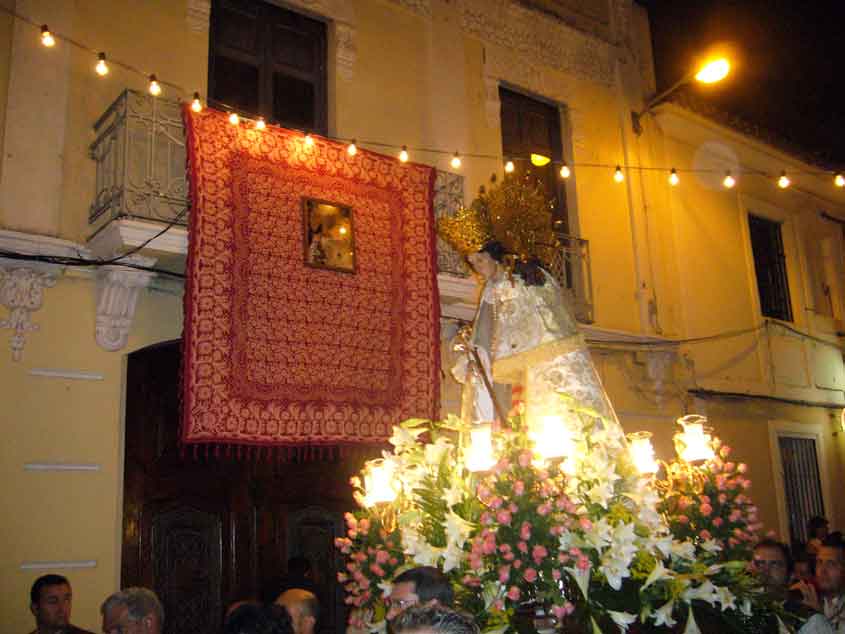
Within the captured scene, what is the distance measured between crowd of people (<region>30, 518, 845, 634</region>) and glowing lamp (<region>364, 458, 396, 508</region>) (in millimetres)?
490

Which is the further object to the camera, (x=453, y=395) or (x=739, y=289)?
(x=739, y=289)

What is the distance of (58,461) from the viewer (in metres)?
5.76

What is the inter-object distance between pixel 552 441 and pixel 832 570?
8.08 ft

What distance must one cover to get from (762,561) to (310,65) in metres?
5.76

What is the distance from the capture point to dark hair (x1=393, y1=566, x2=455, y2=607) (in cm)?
305

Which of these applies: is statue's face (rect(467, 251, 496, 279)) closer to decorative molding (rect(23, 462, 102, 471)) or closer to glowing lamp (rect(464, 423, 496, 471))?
glowing lamp (rect(464, 423, 496, 471))

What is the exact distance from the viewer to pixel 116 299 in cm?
620

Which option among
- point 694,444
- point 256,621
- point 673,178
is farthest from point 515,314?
point 673,178

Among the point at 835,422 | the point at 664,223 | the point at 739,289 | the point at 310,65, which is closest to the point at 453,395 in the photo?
the point at 310,65

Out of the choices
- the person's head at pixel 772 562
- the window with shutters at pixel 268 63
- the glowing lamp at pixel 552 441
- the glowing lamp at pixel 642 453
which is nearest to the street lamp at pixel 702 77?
the window with shutters at pixel 268 63

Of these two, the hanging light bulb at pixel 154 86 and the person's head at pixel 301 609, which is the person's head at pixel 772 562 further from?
the hanging light bulb at pixel 154 86

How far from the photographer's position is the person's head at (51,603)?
4793 mm

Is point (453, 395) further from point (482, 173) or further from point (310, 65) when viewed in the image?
point (310, 65)

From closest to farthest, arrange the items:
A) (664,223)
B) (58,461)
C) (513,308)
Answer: (513,308), (58,461), (664,223)
